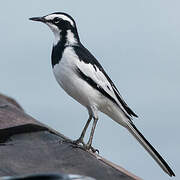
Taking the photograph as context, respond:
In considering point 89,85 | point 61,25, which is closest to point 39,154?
point 89,85

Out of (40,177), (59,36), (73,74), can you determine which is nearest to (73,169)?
(40,177)

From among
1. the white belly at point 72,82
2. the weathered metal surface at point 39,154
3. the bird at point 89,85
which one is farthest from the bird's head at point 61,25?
the weathered metal surface at point 39,154

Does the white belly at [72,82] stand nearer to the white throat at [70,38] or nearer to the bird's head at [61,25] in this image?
the white throat at [70,38]

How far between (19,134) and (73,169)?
1.15 metres

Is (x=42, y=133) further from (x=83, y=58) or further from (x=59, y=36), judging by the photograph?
(x=59, y=36)

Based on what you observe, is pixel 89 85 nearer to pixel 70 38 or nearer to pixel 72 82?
pixel 72 82

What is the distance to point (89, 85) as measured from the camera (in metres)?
7.35

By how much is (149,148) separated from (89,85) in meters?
1.10

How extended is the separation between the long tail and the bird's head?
1.42m

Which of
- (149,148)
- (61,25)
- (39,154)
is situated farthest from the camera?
(61,25)

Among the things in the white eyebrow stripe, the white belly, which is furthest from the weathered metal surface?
the white eyebrow stripe

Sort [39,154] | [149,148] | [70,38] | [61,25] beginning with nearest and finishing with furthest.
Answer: [39,154] → [149,148] → [70,38] → [61,25]

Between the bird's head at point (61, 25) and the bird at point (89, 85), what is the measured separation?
159 mm

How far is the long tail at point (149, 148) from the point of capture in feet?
21.5
